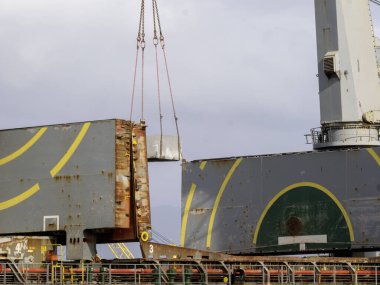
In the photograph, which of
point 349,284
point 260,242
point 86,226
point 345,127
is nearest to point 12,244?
point 86,226

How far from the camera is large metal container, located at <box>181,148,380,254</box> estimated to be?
2144 inches

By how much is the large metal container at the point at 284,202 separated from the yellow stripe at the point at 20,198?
18.0m

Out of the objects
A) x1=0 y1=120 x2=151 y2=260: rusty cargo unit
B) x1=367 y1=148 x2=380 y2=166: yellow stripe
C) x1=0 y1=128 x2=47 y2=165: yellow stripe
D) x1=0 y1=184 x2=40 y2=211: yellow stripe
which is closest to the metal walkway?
x1=0 y1=120 x2=151 y2=260: rusty cargo unit

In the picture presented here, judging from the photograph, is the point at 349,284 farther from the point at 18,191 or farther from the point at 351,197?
the point at 18,191

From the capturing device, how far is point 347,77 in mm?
58781

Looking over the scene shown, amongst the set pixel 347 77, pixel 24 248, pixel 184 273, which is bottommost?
pixel 184 273

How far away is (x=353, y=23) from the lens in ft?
194

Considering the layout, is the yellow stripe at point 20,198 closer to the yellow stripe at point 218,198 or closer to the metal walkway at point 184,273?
the metal walkway at point 184,273

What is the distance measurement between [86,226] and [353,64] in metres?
24.4

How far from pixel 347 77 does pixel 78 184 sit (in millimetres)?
23032

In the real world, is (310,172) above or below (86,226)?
above

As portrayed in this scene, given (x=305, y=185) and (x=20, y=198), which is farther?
(x=305, y=185)

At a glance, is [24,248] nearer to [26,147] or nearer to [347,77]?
[26,147]

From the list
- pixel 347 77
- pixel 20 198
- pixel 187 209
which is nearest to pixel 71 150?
pixel 20 198
